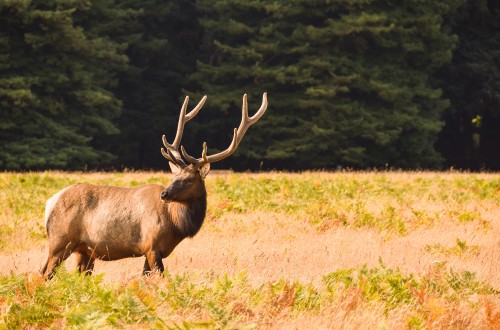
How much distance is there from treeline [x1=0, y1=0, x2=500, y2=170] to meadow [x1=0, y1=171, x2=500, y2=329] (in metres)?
13.4

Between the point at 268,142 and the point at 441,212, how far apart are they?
20419 mm

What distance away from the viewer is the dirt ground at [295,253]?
28.2ft

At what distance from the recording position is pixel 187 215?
812 centimetres

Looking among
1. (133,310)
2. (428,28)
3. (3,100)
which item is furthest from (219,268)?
(428,28)

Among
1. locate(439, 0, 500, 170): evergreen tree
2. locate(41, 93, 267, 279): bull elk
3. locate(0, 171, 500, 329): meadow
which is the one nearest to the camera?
locate(0, 171, 500, 329): meadow

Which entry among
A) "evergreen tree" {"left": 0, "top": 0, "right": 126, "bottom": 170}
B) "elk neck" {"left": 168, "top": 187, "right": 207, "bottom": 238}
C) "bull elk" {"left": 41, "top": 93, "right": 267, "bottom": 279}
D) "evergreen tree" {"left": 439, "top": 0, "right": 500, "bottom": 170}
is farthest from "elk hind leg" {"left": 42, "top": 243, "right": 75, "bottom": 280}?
"evergreen tree" {"left": 439, "top": 0, "right": 500, "bottom": 170}

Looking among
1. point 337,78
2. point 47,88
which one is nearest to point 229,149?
point 47,88

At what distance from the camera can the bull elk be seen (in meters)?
8.08

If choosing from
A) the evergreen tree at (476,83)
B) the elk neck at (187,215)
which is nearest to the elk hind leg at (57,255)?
the elk neck at (187,215)

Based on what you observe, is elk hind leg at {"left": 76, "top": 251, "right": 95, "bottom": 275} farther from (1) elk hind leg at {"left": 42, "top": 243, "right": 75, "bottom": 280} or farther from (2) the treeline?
(2) the treeline

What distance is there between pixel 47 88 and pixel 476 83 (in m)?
18.8

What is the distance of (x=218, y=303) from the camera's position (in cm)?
638

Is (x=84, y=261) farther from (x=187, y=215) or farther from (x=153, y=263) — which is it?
(x=187, y=215)

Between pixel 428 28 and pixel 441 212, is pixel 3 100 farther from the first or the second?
pixel 441 212
